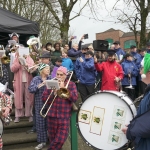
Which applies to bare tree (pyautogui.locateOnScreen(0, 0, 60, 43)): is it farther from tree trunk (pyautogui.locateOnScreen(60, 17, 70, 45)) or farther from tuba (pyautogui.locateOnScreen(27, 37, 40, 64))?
tuba (pyautogui.locateOnScreen(27, 37, 40, 64))

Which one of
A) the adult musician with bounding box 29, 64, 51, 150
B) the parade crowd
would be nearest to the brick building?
the parade crowd

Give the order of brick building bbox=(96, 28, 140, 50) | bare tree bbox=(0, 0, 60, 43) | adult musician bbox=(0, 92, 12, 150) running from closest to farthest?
1. adult musician bbox=(0, 92, 12, 150)
2. bare tree bbox=(0, 0, 60, 43)
3. brick building bbox=(96, 28, 140, 50)

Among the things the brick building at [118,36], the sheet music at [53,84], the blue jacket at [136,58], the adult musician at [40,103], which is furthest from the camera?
the brick building at [118,36]

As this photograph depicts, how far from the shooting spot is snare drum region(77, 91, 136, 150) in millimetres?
3296

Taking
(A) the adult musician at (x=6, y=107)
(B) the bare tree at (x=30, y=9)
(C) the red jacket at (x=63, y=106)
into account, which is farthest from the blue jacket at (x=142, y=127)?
(B) the bare tree at (x=30, y=9)

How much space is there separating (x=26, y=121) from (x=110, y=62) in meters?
2.57

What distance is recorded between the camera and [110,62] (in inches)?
258

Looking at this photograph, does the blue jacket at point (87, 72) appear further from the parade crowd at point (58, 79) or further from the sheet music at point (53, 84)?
the sheet music at point (53, 84)

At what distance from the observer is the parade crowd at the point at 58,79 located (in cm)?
443

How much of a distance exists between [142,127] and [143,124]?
0.10 feet

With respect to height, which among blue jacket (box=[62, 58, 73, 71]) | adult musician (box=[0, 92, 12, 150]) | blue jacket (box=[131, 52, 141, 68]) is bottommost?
adult musician (box=[0, 92, 12, 150])

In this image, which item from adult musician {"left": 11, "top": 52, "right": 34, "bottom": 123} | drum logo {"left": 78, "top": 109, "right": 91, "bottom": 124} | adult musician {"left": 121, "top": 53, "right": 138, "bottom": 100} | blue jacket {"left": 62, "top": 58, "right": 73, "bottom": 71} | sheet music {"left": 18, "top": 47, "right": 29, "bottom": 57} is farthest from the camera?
adult musician {"left": 121, "top": 53, "right": 138, "bottom": 100}

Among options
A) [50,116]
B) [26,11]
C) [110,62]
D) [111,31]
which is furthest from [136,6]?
[111,31]

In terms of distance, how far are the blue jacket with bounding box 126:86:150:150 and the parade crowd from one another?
0.02 m
